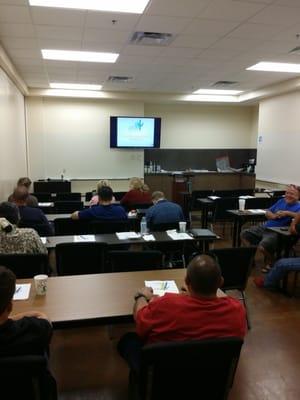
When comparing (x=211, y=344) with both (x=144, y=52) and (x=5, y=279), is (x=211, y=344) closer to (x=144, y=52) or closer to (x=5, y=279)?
(x=5, y=279)

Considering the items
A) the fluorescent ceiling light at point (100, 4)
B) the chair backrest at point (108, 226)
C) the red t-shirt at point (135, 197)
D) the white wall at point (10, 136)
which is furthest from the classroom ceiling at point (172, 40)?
the chair backrest at point (108, 226)

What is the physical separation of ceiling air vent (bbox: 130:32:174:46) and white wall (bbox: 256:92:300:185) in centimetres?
388

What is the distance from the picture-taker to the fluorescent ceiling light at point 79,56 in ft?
17.6

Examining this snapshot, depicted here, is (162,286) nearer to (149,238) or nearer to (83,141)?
(149,238)

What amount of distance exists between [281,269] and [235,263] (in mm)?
1100

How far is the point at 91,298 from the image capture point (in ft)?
6.95

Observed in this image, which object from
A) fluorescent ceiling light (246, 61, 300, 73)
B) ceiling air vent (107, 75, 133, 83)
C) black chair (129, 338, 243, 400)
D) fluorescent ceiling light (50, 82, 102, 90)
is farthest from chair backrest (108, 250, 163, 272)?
fluorescent ceiling light (50, 82, 102, 90)

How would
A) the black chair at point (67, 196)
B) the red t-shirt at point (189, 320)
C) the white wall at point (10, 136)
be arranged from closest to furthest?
1. the red t-shirt at point (189, 320)
2. the white wall at point (10, 136)
3. the black chair at point (67, 196)

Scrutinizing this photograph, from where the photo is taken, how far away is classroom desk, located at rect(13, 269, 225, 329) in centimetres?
189

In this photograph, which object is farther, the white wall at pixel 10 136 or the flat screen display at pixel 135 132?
the flat screen display at pixel 135 132

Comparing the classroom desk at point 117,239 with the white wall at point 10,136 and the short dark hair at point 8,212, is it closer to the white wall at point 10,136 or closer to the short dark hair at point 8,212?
the short dark hair at point 8,212

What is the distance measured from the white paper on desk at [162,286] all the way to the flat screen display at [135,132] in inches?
281

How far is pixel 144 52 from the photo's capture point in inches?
208

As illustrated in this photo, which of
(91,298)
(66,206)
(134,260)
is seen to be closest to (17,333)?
(91,298)
